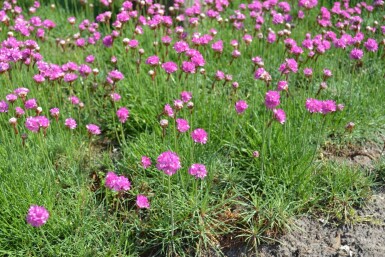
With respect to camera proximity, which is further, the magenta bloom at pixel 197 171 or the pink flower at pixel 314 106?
the pink flower at pixel 314 106

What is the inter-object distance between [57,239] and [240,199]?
3.76 ft

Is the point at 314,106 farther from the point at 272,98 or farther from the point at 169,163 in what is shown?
the point at 169,163

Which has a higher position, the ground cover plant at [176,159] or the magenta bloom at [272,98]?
the magenta bloom at [272,98]

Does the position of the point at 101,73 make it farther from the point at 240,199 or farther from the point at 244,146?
the point at 240,199

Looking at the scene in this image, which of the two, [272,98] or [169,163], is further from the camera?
[272,98]

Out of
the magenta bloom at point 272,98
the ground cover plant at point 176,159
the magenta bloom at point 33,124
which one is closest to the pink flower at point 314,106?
the ground cover plant at point 176,159

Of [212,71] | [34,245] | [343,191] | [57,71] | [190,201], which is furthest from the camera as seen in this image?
[212,71]

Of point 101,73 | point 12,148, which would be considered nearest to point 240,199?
point 12,148

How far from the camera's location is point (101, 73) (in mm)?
4309

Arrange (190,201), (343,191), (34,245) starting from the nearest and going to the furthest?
(34,245) < (190,201) < (343,191)

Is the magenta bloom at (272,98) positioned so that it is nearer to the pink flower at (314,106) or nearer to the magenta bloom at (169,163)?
the pink flower at (314,106)

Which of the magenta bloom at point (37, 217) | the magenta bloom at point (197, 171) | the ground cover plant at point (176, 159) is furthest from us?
the ground cover plant at point (176, 159)

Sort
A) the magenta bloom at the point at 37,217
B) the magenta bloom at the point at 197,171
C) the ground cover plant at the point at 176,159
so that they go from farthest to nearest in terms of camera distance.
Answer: the ground cover plant at the point at 176,159
the magenta bloom at the point at 197,171
the magenta bloom at the point at 37,217

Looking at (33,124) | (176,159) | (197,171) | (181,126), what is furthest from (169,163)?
(33,124)
